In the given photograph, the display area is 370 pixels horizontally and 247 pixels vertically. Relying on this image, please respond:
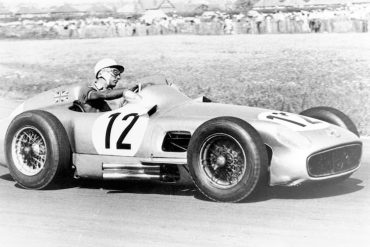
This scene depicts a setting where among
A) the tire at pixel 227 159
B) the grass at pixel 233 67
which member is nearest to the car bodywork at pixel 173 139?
the tire at pixel 227 159

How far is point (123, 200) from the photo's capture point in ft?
22.9

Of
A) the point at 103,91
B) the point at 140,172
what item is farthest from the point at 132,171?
the point at 103,91

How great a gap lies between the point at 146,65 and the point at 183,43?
6.46 metres

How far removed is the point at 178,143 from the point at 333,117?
69.3 inches

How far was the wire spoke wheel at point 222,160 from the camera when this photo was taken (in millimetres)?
6520

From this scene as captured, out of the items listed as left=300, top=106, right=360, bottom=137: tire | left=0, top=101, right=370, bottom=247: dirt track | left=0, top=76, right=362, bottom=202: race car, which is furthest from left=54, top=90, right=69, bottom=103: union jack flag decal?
left=300, top=106, right=360, bottom=137: tire

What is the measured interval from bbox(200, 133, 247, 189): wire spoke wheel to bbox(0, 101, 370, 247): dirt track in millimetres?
239

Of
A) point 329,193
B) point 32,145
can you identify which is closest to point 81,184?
point 32,145

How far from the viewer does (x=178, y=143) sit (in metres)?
7.09

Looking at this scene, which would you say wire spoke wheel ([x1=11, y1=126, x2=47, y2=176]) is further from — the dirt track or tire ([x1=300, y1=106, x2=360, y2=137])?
tire ([x1=300, y1=106, x2=360, y2=137])

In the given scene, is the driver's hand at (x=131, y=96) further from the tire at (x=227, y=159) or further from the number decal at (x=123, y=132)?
the tire at (x=227, y=159)

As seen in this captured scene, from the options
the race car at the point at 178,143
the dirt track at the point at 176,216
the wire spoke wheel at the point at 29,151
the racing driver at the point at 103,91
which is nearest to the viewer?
the dirt track at the point at 176,216

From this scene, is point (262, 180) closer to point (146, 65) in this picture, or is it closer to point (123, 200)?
point (123, 200)

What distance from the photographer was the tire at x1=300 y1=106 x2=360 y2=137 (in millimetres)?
7648
